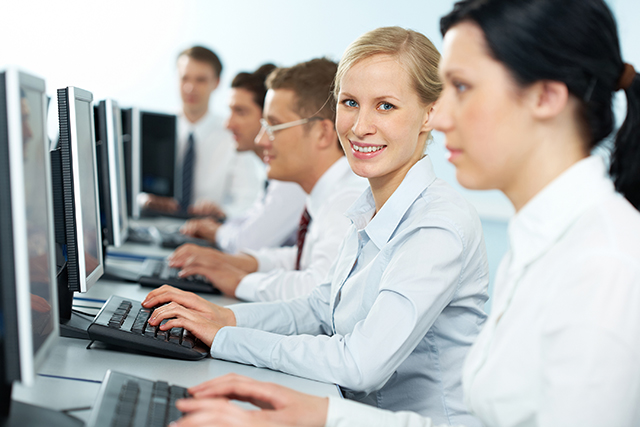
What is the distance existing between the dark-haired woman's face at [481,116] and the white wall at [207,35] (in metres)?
3.36

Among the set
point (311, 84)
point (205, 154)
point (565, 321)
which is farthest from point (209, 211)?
point (565, 321)

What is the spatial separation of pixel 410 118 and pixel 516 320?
2.17 feet

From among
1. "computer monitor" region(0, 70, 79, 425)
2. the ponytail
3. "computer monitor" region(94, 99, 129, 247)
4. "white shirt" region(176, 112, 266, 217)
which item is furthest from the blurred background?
"computer monitor" region(0, 70, 79, 425)

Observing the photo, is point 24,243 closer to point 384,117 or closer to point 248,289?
point 384,117

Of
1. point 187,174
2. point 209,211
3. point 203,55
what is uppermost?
point 203,55

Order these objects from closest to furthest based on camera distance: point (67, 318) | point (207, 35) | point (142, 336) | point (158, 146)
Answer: point (142, 336) < point (67, 318) < point (158, 146) < point (207, 35)

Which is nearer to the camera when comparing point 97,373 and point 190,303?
point 97,373

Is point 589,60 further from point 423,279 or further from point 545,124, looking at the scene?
point 423,279

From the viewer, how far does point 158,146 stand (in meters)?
3.06

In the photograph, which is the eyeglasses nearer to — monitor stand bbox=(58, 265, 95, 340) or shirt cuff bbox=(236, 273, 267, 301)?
shirt cuff bbox=(236, 273, 267, 301)

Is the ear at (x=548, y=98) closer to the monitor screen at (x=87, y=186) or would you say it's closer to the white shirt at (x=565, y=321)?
the white shirt at (x=565, y=321)

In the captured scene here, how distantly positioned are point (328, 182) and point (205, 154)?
6.60 ft

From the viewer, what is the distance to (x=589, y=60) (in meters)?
0.74

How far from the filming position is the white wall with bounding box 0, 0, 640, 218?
417 centimetres
